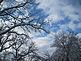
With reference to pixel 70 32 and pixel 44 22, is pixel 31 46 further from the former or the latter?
pixel 44 22

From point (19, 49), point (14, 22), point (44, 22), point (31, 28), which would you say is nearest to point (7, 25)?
point (14, 22)

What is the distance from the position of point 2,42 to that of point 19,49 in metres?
12.1

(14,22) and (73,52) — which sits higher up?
(14,22)

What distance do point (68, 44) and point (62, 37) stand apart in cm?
279

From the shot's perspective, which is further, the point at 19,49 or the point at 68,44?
the point at 68,44

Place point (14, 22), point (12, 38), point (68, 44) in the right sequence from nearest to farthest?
point (14, 22), point (12, 38), point (68, 44)

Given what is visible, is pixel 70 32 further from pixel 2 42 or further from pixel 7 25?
pixel 7 25

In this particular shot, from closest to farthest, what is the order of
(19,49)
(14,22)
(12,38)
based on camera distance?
(14,22) → (12,38) → (19,49)

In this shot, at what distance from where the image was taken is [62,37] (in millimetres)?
56500

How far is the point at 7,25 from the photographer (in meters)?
17.3

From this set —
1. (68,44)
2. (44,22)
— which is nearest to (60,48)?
(68,44)

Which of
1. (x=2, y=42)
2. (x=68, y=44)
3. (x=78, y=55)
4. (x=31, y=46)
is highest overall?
(x=2, y=42)

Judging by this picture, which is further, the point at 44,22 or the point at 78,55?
the point at 78,55

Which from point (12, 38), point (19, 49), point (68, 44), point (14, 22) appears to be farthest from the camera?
point (68, 44)
